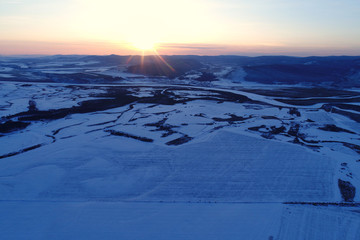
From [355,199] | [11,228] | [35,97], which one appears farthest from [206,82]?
[11,228]

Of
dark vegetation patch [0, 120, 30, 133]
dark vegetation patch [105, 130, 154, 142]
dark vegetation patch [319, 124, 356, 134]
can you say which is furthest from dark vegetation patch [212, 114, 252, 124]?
dark vegetation patch [0, 120, 30, 133]

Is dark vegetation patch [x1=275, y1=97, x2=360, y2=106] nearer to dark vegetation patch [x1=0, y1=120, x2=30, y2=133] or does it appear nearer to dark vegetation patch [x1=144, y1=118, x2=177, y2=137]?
dark vegetation patch [x1=144, y1=118, x2=177, y2=137]

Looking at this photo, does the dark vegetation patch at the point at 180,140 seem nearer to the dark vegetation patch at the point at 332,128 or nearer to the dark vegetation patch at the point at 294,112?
the dark vegetation patch at the point at 332,128

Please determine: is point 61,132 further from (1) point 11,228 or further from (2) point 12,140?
(1) point 11,228

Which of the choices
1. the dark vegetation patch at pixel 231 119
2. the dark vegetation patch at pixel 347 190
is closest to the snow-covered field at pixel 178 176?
the dark vegetation patch at pixel 347 190

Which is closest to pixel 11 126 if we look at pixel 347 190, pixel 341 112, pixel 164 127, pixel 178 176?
pixel 164 127

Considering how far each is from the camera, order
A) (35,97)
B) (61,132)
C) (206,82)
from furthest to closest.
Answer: (206,82) → (35,97) → (61,132)
